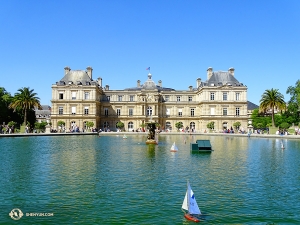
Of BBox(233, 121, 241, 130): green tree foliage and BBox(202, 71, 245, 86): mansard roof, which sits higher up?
BBox(202, 71, 245, 86): mansard roof

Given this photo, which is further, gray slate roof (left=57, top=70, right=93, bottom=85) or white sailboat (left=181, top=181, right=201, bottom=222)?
gray slate roof (left=57, top=70, right=93, bottom=85)

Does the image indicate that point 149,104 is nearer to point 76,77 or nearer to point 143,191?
point 76,77

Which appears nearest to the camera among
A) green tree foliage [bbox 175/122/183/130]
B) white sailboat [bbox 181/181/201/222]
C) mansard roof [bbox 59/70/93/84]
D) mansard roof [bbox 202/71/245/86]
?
white sailboat [bbox 181/181/201/222]

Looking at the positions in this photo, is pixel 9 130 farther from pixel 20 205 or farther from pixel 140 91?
pixel 20 205

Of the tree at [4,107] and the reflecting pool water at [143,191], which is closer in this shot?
the reflecting pool water at [143,191]

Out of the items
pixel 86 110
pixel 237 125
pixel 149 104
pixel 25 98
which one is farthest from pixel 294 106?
pixel 25 98

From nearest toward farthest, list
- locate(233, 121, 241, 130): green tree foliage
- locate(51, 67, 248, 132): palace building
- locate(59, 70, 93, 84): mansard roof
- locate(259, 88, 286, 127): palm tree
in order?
→ locate(259, 88, 286, 127): palm tree
locate(233, 121, 241, 130): green tree foliage
locate(51, 67, 248, 132): palace building
locate(59, 70, 93, 84): mansard roof

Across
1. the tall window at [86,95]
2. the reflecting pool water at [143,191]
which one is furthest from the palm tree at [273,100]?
the reflecting pool water at [143,191]

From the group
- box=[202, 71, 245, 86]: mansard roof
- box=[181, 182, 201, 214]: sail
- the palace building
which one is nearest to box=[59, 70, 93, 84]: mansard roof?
the palace building

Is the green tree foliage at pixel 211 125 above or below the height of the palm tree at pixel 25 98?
below

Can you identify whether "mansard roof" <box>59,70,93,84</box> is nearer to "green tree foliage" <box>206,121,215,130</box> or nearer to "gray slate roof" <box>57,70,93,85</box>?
"gray slate roof" <box>57,70,93,85</box>

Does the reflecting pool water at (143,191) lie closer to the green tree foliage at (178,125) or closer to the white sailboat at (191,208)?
the white sailboat at (191,208)

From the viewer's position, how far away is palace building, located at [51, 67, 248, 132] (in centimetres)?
7594

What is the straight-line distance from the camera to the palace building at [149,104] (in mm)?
75938
